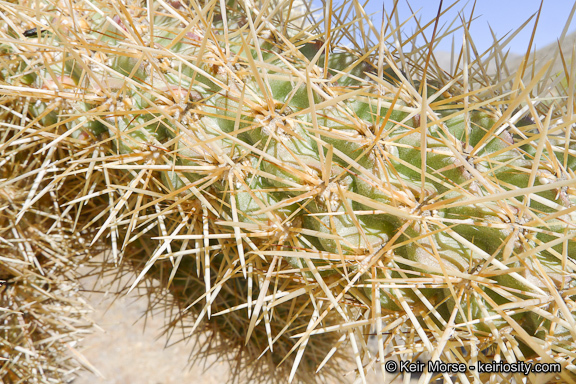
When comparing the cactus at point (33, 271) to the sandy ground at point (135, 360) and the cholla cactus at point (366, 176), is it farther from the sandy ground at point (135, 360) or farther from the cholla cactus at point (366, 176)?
the sandy ground at point (135, 360)

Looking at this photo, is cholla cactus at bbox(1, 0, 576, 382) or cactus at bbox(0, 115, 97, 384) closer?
cholla cactus at bbox(1, 0, 576, 382)

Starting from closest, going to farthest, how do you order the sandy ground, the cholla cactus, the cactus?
the cholla cactus → the cactus → the sandy ground

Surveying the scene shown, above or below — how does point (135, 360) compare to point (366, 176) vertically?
below

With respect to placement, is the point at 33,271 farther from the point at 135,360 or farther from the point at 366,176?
the point at 135,360

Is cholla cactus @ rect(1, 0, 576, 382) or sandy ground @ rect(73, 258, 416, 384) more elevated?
cholla cactus @ rect(1, 0, 576, 382)

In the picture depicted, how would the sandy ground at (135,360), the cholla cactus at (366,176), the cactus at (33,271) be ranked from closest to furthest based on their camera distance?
the cholla cactus at (366,176)
the cactus at (33,271)
the sandy ground at (135,360)

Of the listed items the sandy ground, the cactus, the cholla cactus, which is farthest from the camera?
the sandy ground

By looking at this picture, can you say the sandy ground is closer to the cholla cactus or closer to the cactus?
the cactus

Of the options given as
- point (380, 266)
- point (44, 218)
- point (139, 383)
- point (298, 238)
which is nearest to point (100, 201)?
point (44, 218)

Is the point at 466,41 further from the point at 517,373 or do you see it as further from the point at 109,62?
the point at 109,62

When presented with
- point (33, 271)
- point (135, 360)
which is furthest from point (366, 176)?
point (135, 360)

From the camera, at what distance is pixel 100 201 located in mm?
1304

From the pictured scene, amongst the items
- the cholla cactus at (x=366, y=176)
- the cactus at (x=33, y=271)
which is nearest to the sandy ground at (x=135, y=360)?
the cactus at (x=33, y=271)

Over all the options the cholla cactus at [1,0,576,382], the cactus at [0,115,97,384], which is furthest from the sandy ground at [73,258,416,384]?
the cholla cactus at [1,0,576,382]
